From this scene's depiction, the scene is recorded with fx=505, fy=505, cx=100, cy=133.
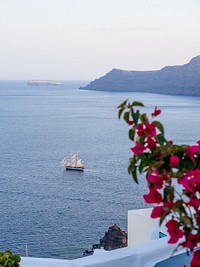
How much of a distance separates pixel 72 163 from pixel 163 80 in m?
41.7

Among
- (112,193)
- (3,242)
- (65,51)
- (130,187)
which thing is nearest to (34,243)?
(3,242)

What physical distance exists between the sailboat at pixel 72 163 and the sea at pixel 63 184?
28 cm

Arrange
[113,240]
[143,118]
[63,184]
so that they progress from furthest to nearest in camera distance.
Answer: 1. [63,184]
2. [113,240]
3. [143,118]

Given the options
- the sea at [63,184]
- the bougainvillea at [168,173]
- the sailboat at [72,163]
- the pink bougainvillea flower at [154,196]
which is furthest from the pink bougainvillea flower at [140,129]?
the sailboat at [72,163]

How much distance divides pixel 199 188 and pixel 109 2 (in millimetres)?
29013

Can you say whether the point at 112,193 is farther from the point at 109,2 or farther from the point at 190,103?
the point at 190,103

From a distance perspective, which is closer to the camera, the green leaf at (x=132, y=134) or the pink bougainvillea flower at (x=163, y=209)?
the pink bougainvillea flower at (x=163, y=209)

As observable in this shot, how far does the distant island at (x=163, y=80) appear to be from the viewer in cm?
5950

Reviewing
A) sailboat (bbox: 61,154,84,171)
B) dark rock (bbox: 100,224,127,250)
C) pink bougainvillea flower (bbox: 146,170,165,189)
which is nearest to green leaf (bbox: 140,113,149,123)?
pink bougainvillea flower (bbox: 146,170,165,189)

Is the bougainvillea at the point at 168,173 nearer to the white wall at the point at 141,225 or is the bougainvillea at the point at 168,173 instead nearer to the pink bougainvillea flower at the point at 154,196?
the pink bougainvillea flower at the point at 154,196

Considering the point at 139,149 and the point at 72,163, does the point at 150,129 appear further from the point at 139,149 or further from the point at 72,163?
the point at 72,163

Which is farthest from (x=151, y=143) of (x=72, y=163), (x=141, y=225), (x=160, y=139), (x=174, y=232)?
(x=72, y=163)

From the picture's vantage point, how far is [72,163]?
71.3ft

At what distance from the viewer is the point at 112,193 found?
18.0 metres
